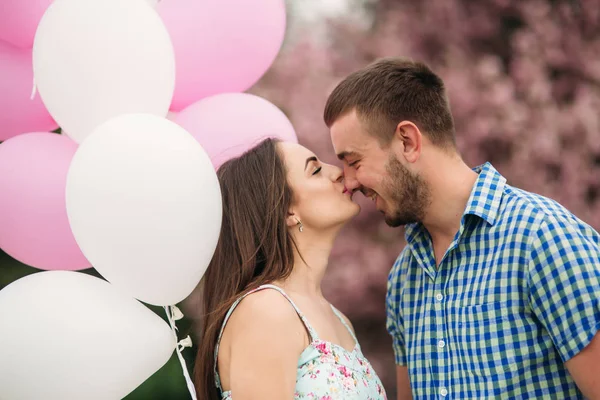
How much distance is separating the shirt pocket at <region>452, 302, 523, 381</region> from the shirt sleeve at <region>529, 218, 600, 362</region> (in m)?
0.10

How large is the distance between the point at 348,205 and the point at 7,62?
1123 mm

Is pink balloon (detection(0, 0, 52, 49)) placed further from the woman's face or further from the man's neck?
the man's neck

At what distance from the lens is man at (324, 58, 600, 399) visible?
179 centimetres

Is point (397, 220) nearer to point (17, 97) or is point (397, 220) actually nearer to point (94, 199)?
point (94, 199)

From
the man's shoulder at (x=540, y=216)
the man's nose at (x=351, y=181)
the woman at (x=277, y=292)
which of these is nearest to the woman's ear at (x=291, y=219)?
the woman at (x=277, y=292)

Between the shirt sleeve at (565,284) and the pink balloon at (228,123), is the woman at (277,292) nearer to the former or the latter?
the pink balloon at (228,123)

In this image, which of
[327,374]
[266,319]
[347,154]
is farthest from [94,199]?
[347,154]

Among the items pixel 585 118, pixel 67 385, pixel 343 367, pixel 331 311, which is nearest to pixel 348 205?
pixel 331 311

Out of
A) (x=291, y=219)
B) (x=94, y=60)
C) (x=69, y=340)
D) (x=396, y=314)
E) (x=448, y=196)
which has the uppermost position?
(x=94, y=60)

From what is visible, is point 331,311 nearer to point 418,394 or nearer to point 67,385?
point 418,394

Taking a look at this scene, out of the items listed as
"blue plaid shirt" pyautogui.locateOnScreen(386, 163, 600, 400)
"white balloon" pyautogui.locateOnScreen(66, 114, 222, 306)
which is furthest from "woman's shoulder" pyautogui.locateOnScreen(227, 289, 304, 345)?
"blue plaid shirt" pyautogui.locateOnScreen(386, 163, 600, 400)

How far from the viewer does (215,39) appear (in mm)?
2209

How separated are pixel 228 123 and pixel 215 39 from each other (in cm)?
28

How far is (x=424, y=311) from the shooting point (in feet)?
6.98
